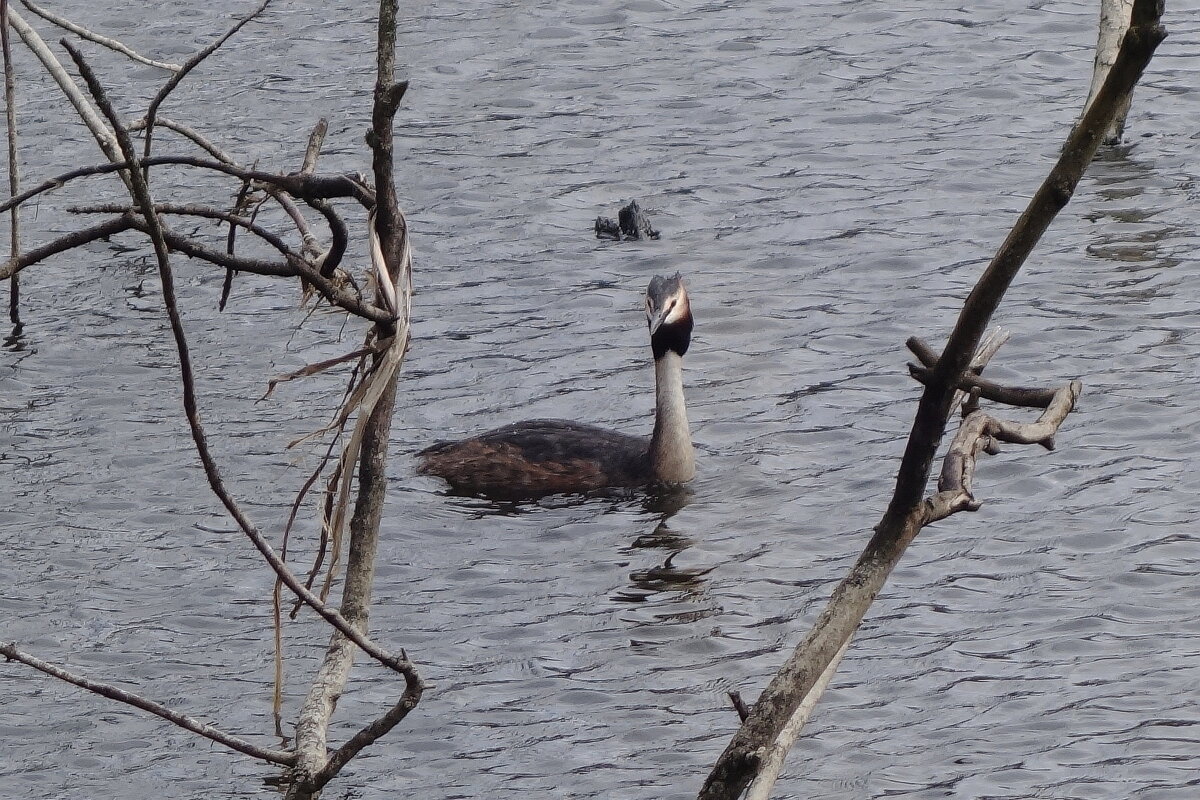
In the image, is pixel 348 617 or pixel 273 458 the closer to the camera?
pixel 348 617

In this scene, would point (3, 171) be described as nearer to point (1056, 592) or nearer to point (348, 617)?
point (1056, 592)

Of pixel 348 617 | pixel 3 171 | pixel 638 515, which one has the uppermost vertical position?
pixel 348 617

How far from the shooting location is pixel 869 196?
1377 centimetres

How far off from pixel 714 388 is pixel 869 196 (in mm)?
3444

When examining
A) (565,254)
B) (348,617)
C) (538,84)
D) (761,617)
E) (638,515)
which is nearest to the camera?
(348,617)

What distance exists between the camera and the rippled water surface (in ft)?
23.5

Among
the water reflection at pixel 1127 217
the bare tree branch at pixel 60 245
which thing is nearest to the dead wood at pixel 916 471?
the bare tree branch at pixel 60 245

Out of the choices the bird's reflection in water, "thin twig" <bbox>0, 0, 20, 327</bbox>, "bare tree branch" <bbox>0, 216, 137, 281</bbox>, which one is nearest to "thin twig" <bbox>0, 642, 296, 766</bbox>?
"bare tree branch" <bbox>0, 216, 137, 281</bbox>

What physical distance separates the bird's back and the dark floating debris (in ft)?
11.5

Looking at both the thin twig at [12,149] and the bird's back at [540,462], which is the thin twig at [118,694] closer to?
the thin twig at [12,149]

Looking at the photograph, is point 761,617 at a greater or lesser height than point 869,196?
lesser

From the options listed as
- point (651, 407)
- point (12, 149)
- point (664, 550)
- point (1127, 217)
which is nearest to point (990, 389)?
point (664, 550)

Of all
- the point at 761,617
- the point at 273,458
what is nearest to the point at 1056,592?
the point at 761,617

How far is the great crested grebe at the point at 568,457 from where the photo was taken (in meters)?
9.73
